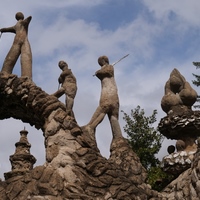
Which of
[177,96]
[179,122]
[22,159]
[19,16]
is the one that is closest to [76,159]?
[179,122]

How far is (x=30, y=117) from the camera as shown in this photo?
215 inches

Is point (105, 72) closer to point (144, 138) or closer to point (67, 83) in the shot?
point (67, 83)

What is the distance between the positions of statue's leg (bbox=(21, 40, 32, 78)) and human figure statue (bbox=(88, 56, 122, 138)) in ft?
4.82

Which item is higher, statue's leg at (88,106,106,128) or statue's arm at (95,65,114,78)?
statue's arm at (95,65,114,78)

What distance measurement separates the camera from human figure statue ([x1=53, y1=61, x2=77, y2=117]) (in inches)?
315

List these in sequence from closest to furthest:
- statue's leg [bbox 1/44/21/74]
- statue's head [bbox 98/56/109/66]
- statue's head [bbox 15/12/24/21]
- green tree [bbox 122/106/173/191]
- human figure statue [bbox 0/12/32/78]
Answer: statue's leg [bbox 1/44/21/74], human figure statue [bbox 0/12/32/78], statue's head [bbox 15/12/24/21], statue's head [bbox 98/56/109/66], green tree [bbox 122/106/173/191]

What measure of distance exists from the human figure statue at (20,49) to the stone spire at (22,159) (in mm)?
1508

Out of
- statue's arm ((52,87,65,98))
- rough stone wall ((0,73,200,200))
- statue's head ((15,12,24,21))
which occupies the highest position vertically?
statue's head ((15,12,24,21))

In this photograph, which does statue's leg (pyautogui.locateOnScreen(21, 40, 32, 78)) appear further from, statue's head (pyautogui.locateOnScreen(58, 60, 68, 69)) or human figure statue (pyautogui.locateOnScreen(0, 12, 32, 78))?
statue's head (pyautogui.locateOnScreen(58, 60, 68, 69))

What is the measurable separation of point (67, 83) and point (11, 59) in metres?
1.40

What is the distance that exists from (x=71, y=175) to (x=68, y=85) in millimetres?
3997

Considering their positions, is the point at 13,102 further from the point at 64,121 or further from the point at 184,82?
the point at 184,82

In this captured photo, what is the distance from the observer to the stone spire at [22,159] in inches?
184

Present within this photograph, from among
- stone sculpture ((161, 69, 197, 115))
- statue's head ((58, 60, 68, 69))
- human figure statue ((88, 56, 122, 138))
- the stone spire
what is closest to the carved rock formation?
the stone spire
